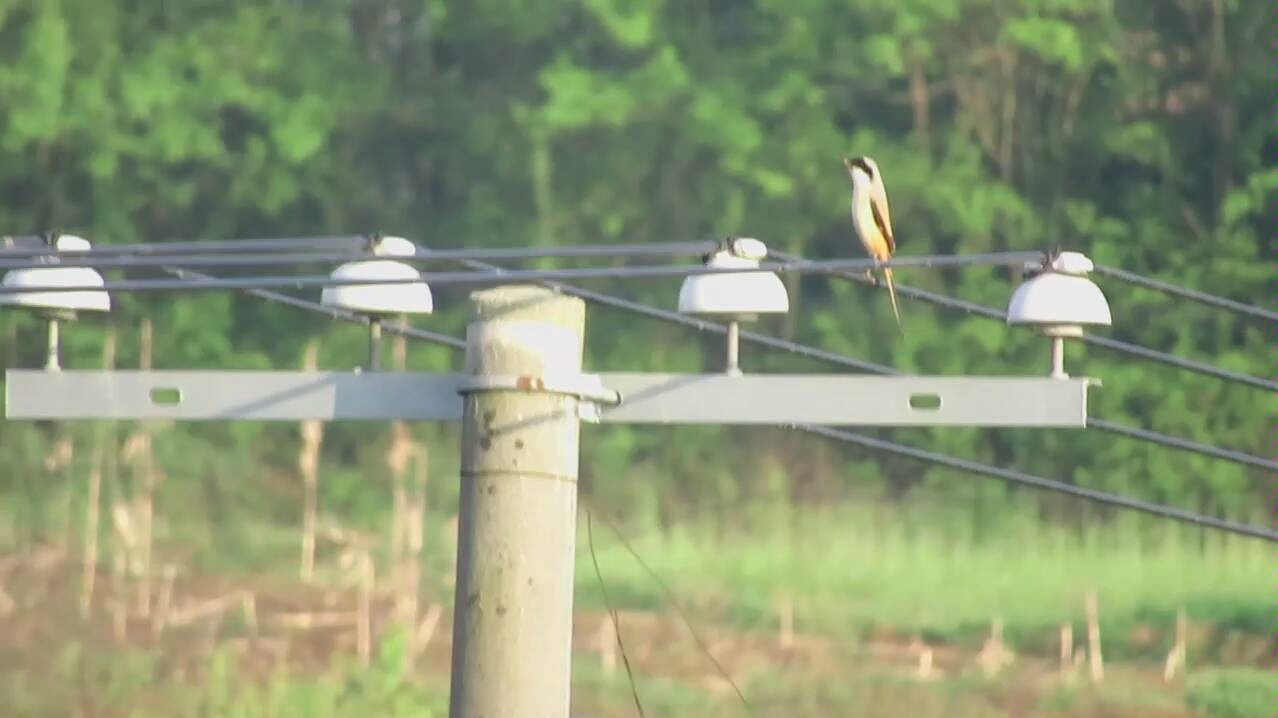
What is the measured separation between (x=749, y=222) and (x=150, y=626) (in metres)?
5.35

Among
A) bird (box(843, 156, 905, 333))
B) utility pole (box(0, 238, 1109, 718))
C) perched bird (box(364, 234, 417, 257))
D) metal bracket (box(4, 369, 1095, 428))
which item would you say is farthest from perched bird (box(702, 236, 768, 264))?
bird (box(843, 156, 905, 333))

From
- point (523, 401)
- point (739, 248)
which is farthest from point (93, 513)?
point (523, 401)

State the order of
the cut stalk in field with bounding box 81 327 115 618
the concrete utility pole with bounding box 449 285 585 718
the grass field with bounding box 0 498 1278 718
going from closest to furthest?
the concrete utility pole with bounding box 449 285 585 718 < the grass field with bounding box 0 498 1278 718 < the cut stalk in field with bounding box 81 327 115 618

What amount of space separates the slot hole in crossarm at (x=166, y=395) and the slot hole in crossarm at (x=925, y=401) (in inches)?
67.4

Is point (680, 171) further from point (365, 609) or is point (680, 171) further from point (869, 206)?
point (869, 206)

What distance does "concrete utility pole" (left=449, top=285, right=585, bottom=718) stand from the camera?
6.29 m

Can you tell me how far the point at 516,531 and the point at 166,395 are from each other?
128cm

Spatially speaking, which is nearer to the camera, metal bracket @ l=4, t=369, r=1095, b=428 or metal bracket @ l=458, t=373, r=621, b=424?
metal bracket @ l=458, t=373, r=621, b=424

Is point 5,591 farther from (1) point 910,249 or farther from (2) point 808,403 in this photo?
(2) point 808,403

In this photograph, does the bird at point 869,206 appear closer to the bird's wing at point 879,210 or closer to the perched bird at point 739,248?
the bird's wing at point 879,210

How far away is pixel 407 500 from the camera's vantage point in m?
20.3

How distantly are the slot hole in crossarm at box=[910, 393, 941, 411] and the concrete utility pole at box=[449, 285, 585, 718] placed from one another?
39.1 inches

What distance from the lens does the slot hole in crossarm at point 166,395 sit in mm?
7188

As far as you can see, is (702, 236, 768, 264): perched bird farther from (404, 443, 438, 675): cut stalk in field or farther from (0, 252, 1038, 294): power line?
(404, 443, 438, 675): cut stalk in field
